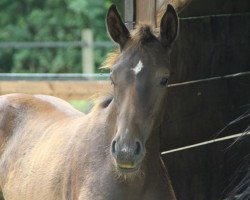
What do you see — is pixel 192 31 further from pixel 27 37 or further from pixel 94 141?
pixel 27 37

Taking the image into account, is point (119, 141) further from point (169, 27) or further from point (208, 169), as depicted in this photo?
point (208, 169)

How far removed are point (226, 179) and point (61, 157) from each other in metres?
1.81

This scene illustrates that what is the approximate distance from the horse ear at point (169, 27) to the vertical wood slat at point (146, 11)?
1.97ft

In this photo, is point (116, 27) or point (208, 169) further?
point (208, 169)

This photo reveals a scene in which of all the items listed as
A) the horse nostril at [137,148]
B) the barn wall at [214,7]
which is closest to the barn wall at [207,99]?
the barn wall at [214,7]

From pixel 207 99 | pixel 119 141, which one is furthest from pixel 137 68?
pixel 207 99

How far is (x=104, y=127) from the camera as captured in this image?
4793 mm

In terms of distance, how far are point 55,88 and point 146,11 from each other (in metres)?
5.88

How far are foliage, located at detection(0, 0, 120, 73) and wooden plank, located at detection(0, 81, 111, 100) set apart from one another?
7817mm

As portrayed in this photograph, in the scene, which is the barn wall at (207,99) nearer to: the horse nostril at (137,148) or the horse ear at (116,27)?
the horse ear at (116,27)

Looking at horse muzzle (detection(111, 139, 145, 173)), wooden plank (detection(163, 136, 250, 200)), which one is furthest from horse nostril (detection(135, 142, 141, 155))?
wooden plank (detection(163, 136, 250, 200))

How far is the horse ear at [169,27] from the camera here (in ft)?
15.1

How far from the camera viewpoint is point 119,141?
4145 millimetres

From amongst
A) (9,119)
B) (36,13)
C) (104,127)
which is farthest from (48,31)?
(104,127)
